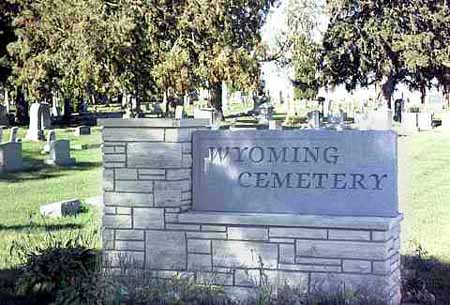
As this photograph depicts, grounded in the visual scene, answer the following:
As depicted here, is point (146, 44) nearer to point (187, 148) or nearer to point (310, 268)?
point (187, 148)

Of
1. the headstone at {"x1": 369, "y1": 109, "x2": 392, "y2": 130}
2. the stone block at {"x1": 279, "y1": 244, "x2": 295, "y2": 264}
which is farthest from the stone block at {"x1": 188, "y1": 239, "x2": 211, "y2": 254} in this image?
the headstone at {"x1": 369, "y1": 109, "x2": 392, "y2": 130}

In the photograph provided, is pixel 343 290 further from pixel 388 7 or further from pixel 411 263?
pixel 388 7

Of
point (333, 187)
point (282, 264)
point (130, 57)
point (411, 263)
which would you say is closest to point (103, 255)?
point (282, 264)

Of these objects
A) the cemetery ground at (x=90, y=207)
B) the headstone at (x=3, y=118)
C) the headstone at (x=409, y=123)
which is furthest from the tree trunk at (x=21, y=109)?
the headstone at (x=409, y=123)

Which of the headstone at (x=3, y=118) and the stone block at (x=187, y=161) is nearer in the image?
the stone block at (x=187, y=161)

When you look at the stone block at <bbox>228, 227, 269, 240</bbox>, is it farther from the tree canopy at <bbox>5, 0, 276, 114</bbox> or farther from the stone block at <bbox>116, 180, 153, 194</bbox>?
the tree canopy at <bbox>5, 0, 276, 114</bbox>

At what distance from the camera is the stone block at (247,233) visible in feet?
16.6

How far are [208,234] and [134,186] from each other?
2.32ft

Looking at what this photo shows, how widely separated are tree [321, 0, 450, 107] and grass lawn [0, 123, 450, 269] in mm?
19693

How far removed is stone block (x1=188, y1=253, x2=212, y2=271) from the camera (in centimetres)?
520

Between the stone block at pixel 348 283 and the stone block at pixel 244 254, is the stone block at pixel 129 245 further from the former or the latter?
the stone block at pixel 348 283

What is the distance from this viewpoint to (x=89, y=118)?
4175 cm

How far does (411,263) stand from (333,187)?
1577 millimetres

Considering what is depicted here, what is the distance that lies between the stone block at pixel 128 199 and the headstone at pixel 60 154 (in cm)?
1234
